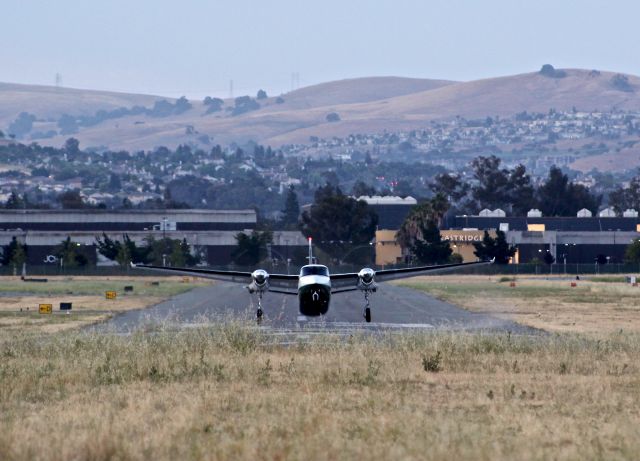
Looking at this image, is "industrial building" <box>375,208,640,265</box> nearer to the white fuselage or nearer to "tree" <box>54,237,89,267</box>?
"tree" <box>54,237,89,267</box>

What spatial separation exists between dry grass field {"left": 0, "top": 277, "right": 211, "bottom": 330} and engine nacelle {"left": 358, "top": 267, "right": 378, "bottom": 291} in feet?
41.1

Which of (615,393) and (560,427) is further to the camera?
(615,393)

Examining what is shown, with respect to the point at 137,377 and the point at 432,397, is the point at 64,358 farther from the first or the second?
the point at 432,397

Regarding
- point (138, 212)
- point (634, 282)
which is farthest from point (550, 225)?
point (634, 282)

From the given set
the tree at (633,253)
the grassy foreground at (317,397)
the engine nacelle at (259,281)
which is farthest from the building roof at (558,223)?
the grassy foreground at (317,397)

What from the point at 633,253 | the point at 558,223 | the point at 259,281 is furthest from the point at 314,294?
the point at 558,223

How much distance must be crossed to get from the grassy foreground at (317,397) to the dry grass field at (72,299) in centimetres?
1732

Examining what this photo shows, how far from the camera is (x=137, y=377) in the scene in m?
33.7

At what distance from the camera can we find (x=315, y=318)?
63688mm

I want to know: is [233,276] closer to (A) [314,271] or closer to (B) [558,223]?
(A) [314,271]

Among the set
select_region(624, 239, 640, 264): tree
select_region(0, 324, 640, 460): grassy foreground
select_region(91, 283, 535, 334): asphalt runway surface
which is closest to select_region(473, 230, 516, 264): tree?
select_region(624, 239, 640, 264): tree

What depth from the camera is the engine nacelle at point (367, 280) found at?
5604cm

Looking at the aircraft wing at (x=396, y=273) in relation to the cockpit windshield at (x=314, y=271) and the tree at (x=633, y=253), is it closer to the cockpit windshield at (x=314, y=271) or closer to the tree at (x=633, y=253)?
the cockpit windshield at (x=314, y=271)

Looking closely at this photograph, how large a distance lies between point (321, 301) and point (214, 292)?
150 feet
